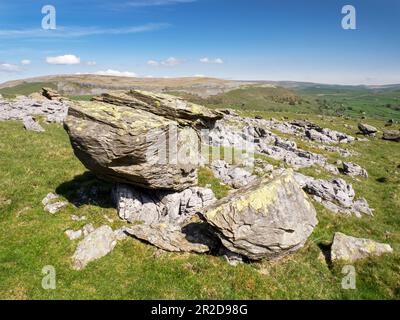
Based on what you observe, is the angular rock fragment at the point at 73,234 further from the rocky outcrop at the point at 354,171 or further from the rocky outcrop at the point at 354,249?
the rocky outcrop at the point at 354,171

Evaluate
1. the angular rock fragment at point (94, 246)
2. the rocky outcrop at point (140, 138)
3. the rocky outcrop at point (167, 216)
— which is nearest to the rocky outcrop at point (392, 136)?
the rocky outcrop at point (140, 138)

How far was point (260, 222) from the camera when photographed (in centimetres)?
1709

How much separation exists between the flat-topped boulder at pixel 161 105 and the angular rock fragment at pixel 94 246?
9.04 metres

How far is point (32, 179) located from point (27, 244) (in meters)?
9.53

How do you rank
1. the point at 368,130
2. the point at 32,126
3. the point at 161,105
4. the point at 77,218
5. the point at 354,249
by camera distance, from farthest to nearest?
the point at 368,130
the point at 32,126
the point at 161,105
the point at 77,218
the point at 354,249

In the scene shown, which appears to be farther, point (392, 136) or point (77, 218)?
point (392, 136)

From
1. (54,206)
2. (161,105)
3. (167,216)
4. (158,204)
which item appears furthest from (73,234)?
(161,105)

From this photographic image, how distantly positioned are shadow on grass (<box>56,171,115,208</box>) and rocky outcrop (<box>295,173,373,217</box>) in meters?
18.6

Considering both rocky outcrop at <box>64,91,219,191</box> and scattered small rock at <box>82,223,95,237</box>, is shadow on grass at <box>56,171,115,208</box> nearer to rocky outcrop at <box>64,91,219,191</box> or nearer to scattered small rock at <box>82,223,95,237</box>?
rocky outcrop at <box>64,91,219,191</box>

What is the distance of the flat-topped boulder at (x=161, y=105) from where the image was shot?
2238 cm

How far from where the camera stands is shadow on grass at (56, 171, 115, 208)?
941 inches

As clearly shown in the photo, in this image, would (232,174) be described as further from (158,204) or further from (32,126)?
(32,126)

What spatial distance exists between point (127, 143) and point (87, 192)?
8.45 metres

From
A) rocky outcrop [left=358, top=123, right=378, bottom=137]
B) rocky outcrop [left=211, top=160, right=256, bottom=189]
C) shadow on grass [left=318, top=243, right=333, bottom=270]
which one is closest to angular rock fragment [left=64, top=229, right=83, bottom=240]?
rocky outcrop [left=211, top=160, right=256, bottom=189]
